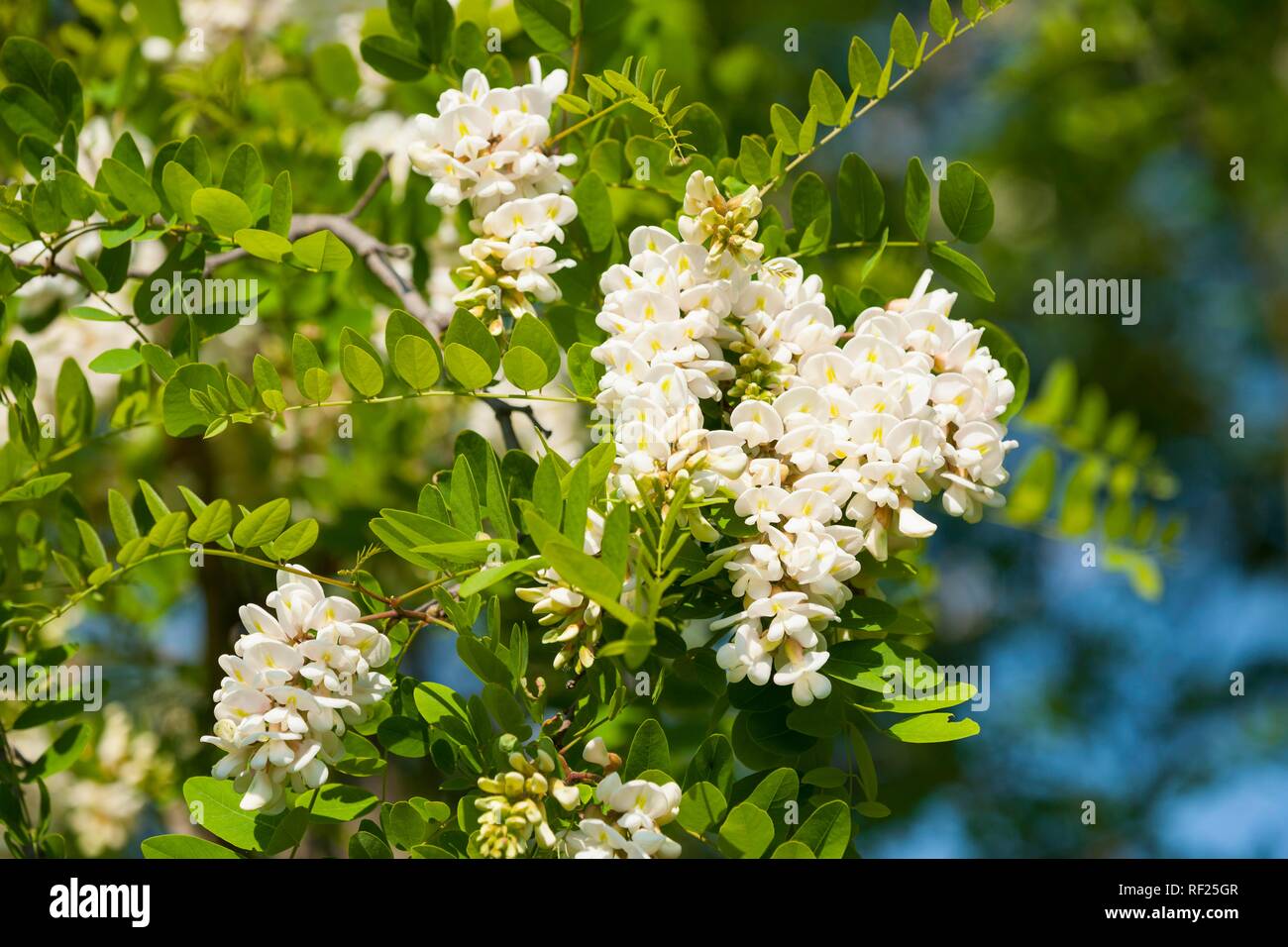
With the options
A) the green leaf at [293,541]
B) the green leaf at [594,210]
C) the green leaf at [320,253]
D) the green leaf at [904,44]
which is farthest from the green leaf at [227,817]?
the green leaf at [904,44]

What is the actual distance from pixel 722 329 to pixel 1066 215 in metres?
3.42

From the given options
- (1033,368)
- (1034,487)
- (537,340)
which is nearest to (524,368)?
(537,340)

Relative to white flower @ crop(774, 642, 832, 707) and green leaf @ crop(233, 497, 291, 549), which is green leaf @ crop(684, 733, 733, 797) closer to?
white flower @ crop(774, 642, 832, 707)

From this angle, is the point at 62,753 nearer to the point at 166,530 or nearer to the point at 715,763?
the point at 166,530

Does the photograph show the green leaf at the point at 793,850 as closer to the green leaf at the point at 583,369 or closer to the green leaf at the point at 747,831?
the green leaf at the point at 747,831

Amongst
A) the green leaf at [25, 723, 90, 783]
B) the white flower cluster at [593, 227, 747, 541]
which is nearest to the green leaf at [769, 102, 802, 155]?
the white flower cluster at [593, 227, 747, 541]

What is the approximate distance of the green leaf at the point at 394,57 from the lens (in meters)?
0.97

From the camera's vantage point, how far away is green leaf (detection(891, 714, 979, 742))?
2.33 feet

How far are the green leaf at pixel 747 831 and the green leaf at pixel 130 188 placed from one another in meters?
0.62

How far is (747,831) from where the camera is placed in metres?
0.69

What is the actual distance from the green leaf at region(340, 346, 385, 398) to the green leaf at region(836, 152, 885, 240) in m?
0.38

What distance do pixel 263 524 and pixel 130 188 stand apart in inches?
11.8

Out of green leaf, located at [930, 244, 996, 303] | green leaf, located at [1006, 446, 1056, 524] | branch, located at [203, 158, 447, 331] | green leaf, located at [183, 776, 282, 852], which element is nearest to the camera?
green leaf, located at [183, 776, 282, 852]
